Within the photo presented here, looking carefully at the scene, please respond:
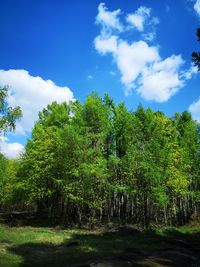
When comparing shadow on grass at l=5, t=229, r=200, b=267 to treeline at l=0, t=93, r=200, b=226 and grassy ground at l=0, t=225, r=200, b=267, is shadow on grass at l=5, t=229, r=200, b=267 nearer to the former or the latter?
grassy ground at l=0, t=225, r=200, b=267

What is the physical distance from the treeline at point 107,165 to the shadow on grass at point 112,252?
782cm

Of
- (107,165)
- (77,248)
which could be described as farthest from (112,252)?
(107,165)

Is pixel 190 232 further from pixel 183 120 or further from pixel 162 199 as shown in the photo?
pixel 183 120

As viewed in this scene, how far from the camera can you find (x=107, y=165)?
43.3 metres

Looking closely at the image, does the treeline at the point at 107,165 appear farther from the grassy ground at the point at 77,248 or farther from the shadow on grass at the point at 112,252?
the shadow on grass at the point at 112,252

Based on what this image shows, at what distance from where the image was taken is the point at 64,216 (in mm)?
45594

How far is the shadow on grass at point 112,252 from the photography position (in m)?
18.1

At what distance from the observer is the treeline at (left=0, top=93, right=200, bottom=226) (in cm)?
4031

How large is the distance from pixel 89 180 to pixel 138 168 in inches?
258

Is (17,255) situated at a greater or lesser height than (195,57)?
lesser

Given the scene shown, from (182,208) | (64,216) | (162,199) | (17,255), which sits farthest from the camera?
(182,208)

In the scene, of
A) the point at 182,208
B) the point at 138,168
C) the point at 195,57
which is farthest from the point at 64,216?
the point at 195,57

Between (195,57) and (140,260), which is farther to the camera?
(140,260)

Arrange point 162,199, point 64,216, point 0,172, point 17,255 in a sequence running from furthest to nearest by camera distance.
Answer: point 0,172 < point 64,216 < point 162,199 < point 17,255
